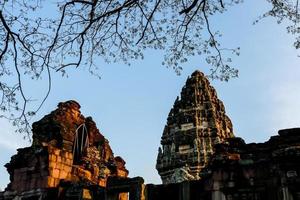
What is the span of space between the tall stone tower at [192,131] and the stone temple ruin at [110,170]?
18155mm

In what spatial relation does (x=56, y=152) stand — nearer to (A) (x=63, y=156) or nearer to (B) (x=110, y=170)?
(A) (x=63, y=156)

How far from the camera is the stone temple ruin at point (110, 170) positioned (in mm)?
12805

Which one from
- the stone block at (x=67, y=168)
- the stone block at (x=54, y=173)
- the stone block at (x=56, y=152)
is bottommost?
the stone block at (x=54, y=173)

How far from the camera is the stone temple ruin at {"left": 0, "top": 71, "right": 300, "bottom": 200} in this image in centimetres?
1280

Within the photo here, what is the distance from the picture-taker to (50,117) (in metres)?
18.2

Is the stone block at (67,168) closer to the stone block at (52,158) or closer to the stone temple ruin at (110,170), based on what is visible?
the stone temple ruin at (110,170)

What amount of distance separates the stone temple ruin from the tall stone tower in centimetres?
1816

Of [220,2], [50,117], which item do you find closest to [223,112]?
[50,117]

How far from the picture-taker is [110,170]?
19.1 meters

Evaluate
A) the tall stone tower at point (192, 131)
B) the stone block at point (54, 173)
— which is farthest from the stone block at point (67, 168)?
the tall stone tower at point (192, 131)

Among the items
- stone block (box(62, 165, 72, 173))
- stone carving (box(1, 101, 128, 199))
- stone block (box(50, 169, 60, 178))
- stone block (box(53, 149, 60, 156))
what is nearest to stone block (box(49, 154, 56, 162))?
stone carving (box(1, 101, 128, 199))

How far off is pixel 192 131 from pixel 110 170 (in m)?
21.5

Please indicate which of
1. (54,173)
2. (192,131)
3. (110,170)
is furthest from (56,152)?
(192,131)

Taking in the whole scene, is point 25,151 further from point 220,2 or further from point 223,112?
point 223,112
